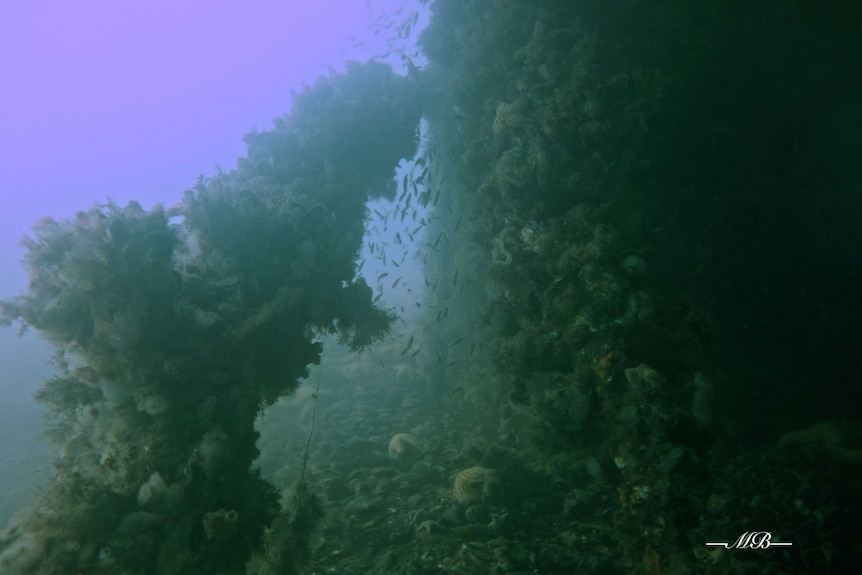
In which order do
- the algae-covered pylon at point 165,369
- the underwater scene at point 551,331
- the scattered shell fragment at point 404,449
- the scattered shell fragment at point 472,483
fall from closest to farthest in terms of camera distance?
the algae-covered pylon at point 165,369 < the underwater scene at point 551,331 < the scattered shell fragment at point 472,483 < the scattered shell fragment at point 404,449

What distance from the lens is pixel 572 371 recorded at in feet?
19.4

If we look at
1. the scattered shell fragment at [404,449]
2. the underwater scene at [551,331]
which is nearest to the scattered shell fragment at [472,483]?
the underwater scene at [551,331]

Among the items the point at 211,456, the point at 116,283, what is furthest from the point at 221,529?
the point at 116,283

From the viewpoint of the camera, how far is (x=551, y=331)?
20.3 feet

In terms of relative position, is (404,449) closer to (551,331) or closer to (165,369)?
(551,331)

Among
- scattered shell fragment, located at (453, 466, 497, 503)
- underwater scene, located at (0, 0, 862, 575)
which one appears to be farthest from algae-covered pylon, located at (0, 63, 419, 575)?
scattered shell fragment, located at (453, 466, 497, 503)

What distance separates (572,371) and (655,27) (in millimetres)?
6397

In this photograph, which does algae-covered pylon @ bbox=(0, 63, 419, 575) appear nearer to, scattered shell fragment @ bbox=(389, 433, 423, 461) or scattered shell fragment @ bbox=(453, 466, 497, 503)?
scattered shell fragment @ bbox=(453, 466, 497, 503)

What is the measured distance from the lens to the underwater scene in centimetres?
467

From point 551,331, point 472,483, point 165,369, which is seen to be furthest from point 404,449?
point 165,369

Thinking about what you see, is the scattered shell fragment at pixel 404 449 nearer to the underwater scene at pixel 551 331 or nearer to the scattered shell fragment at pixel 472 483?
the underwater scene at pixel 551 331

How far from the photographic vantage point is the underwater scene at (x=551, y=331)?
467 centimetres

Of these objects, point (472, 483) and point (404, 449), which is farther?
point (404, 449)

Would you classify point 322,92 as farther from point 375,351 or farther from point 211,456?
point 375,351
